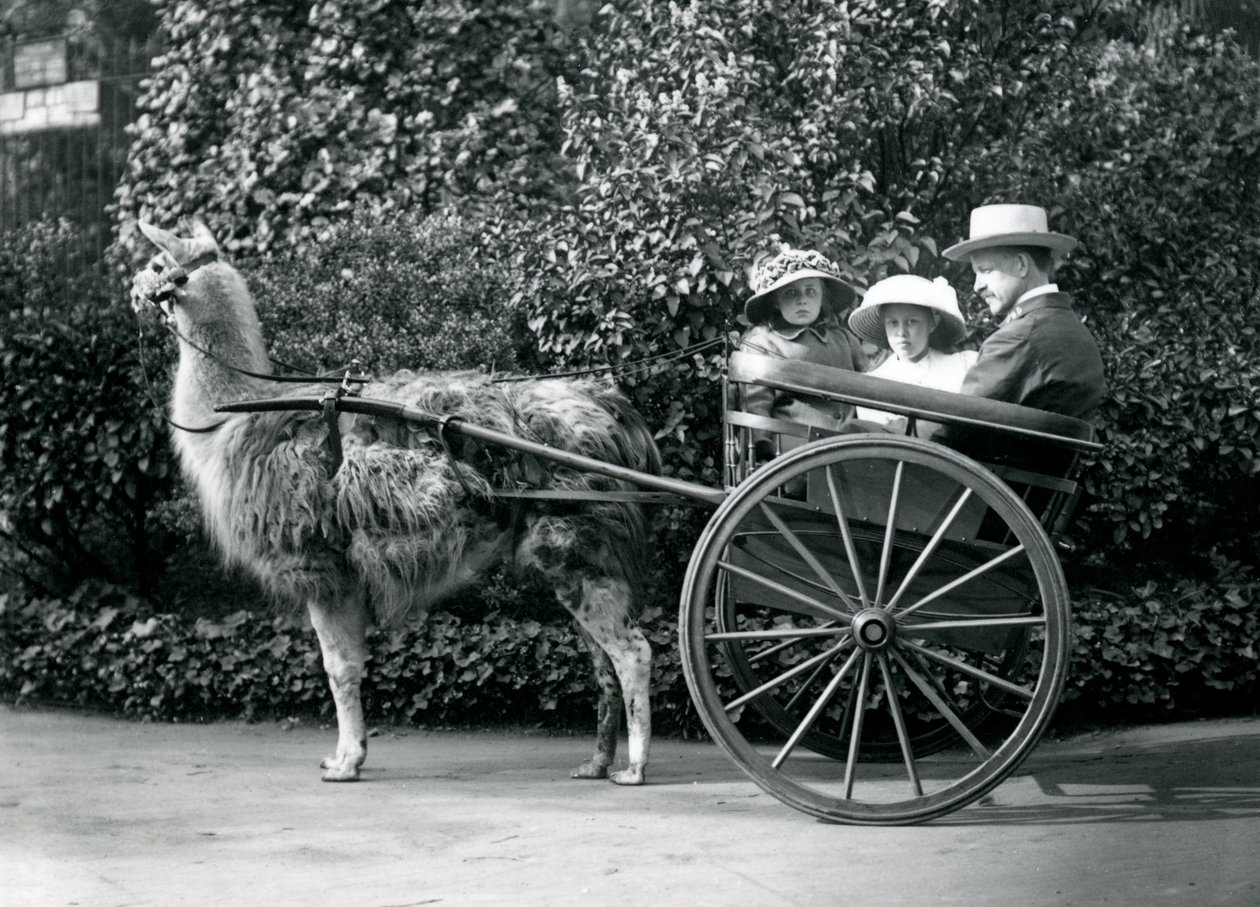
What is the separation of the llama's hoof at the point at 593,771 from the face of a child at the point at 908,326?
207cm

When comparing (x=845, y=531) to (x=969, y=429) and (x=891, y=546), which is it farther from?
(x=969, y=429)

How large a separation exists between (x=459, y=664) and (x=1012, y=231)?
11.4ft

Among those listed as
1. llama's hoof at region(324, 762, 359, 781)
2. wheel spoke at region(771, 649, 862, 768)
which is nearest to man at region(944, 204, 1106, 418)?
wheel spoke at region(771, 649, 862, 768)

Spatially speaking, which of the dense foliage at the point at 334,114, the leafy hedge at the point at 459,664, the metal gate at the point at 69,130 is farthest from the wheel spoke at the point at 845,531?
the metal gate at the point at 69,130

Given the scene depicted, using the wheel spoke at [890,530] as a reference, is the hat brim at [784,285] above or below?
above

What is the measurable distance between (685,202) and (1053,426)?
132 inches

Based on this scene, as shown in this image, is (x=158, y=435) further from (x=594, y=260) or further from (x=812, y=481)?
(x=812, y=481)

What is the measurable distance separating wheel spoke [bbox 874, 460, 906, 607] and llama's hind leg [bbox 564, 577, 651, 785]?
1450mm

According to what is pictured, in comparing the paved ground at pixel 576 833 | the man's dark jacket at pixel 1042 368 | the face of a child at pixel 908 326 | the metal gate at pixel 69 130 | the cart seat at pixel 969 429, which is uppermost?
the metal gate at pixel 69 130

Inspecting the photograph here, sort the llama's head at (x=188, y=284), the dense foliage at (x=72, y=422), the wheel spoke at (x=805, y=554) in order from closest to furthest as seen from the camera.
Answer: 1. the wheel spoke at (x=805, y=554)
2. the llama's head at (x=188, y=284)
3. the dense foliage at (x=72, y=422)

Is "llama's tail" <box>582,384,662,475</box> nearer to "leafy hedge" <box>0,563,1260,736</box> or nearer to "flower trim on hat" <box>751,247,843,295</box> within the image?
"flower trim on hat" <box>751,247,843,295</box>

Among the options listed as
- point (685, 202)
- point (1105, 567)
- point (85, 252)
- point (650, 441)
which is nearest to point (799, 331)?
point (650, 441)

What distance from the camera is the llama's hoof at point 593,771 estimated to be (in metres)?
6.31

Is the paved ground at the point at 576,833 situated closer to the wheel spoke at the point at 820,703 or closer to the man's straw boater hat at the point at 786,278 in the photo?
the wheel spoke at the point at 820,703
